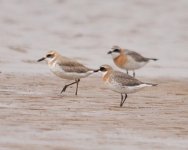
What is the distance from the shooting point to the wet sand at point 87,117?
11414 mm

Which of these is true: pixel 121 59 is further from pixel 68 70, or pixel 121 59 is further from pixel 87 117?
pixel 87 117

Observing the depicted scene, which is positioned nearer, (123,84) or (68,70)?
(123,84)

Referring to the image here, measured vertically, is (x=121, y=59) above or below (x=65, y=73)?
below

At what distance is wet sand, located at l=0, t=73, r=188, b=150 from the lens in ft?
37.4

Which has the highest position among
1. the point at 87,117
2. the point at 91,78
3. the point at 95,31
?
the point at 87,117

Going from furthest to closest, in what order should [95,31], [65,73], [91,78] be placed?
[95,31] → [91,78] → [65,73]

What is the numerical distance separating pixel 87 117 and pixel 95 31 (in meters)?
14.9

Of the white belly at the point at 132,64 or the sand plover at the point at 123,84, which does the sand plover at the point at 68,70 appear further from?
the white belly at the point at 132,64

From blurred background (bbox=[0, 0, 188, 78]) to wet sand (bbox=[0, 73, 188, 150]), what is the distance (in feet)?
10.9

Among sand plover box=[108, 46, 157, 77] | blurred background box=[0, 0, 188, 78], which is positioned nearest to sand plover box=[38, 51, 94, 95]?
sand plover box=[108, 46, 157, 77]

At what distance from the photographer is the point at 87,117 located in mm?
13391

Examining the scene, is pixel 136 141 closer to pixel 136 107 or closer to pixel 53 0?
pixel 136 107

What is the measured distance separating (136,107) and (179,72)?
6009 millimetres

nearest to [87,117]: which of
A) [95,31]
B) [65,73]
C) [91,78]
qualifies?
[65,73]
